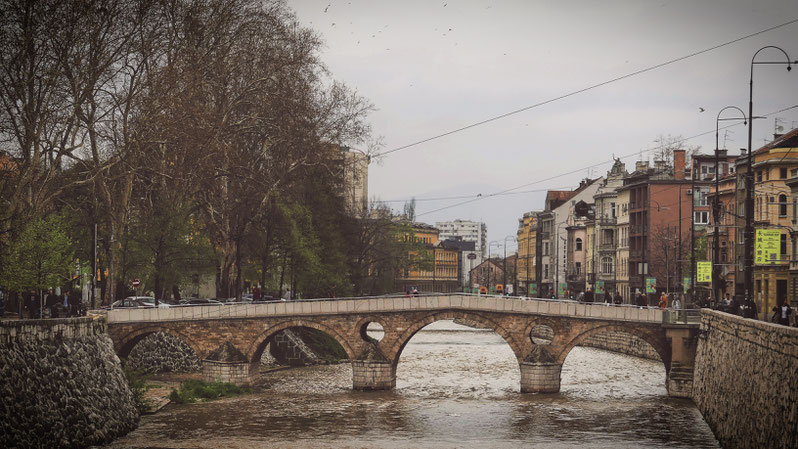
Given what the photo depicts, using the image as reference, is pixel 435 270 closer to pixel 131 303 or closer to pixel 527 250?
pixel 527 250

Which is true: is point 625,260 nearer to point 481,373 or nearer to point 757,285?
point 757,285

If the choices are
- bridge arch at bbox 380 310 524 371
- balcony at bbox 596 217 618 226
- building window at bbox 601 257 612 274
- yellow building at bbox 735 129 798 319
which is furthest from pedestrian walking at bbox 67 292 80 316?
building window at bbox 601 257 612 274

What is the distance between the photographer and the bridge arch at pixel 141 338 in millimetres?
54188

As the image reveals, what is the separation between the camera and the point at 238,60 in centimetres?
5828

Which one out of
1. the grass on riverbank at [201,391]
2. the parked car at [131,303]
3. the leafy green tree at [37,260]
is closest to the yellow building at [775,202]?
the grass on riverbank at [201,391]

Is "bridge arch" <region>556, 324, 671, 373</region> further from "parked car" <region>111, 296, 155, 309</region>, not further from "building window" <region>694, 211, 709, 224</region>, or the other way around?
"building window" <region>694, 211, 709, 224</region>

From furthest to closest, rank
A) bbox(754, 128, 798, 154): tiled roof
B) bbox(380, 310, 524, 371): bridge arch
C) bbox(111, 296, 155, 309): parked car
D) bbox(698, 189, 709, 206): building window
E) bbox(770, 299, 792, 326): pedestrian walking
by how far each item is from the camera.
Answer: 1. bbox(698, 189, 709, 206): building window
2. bbox(754, 128, 798, 154): tiled roof
3. bbox(111, 296, 155, 309): parked car
4. bbox(380, 310, 524, 371): bridge arch
5. bbox(770, 299, 792, 326): pedestrian walking

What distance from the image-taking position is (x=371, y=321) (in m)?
54.7

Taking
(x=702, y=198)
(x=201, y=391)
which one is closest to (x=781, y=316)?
(x=201, y=391)

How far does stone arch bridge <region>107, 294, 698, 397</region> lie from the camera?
52812mm

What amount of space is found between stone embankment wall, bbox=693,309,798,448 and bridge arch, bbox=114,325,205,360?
23.9 meters

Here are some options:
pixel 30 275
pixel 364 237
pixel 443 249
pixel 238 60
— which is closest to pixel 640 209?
pixel 364 237

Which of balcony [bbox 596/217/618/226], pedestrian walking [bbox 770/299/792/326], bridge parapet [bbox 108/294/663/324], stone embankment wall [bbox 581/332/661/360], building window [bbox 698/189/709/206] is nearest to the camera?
pedestrian walking [bbox 770/299/792/326]

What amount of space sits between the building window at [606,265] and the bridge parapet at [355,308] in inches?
1892
